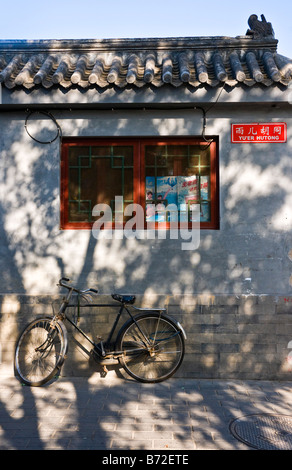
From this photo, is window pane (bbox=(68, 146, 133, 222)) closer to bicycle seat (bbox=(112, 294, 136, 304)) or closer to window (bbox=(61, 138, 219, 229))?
window (bbox=(61, 138, 219, 229))

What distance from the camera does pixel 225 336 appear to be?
6336 mm

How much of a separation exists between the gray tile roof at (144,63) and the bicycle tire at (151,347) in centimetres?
328

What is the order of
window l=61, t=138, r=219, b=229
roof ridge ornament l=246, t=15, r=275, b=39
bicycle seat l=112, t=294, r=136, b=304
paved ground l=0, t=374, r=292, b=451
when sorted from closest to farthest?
1. paved ground l=0, t=374, r=292, b=451
2. bicycle seat l=112, t=294, r=136, b=304
3. window l=61, t=138, r=219, b=229
4. roof ridge ornament l=246, t=15, r=275, b=39

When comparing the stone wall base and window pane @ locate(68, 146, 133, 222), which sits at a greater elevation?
window pane @ locate(68, 146, 133, 222)

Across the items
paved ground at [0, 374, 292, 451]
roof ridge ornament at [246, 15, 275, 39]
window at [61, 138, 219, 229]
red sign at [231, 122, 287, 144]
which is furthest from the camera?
roof ridge ornament at [246, 15, 275, 39]

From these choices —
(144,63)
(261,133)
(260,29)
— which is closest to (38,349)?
(261,133)

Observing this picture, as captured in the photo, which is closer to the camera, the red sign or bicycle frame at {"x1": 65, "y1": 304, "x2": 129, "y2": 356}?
bicycle frame at {"x1": 65, "y1": 304, "x2": 129, "y2": 356}

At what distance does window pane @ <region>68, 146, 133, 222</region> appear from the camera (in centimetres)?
666

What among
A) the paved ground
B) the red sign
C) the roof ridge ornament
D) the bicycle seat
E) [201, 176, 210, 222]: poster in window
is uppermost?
the roof ridge ornament

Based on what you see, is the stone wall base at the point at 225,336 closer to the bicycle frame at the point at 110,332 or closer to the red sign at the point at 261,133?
the bicycle frame at the point at 110,332

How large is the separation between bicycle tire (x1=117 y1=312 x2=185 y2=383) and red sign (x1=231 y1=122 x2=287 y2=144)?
2806 millimetres

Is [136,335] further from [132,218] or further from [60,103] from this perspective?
[60,103]

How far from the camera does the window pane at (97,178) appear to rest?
262 inches

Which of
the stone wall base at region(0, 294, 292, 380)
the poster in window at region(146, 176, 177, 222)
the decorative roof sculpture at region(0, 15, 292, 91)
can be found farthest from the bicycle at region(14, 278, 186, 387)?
the decorative roof sculpture at region(0, 15, 292, 91)
